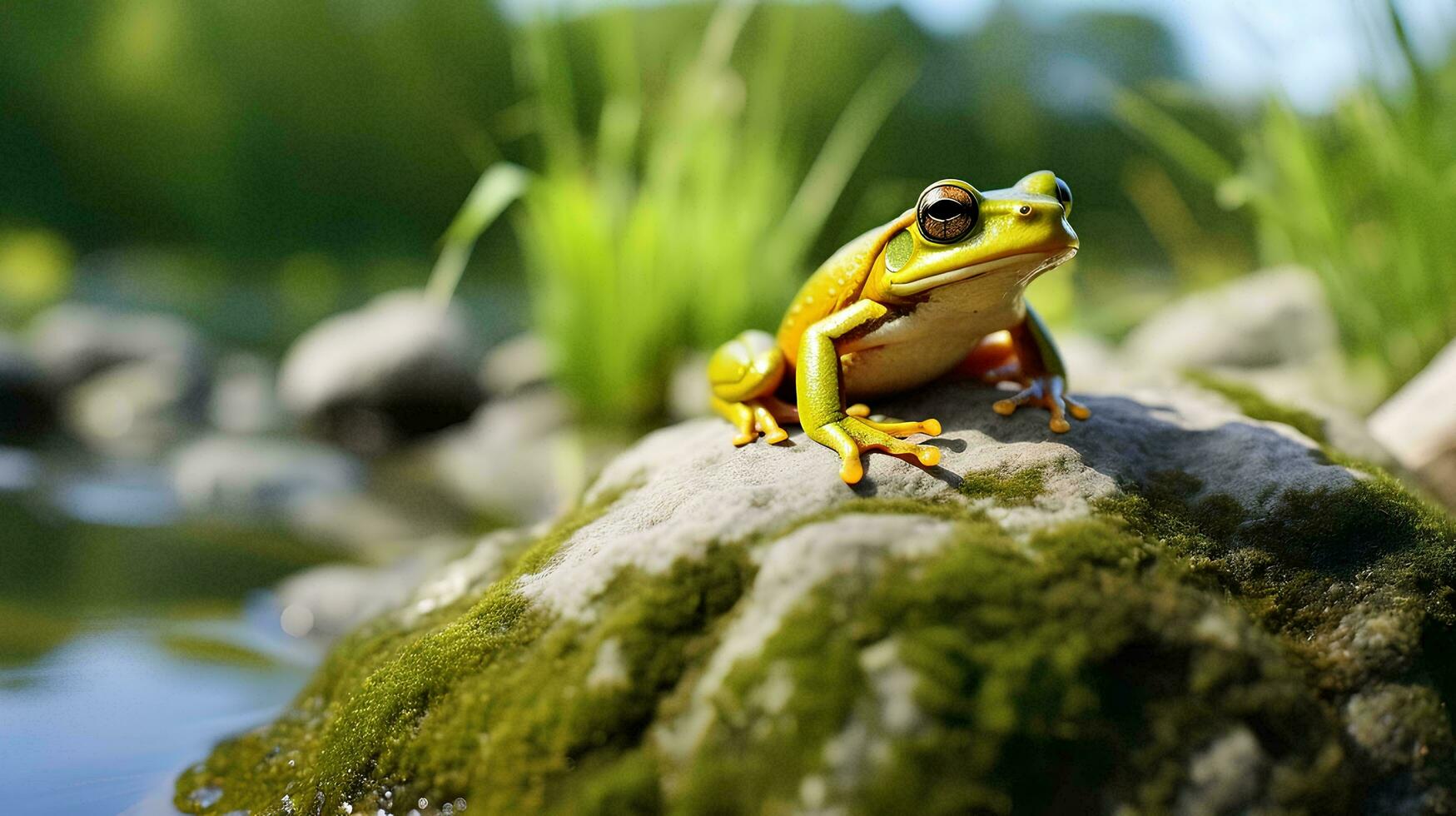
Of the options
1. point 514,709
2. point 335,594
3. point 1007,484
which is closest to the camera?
point 514,709

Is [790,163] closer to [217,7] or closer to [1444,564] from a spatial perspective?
[1444,564]

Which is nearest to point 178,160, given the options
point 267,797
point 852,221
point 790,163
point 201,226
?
point 201,226

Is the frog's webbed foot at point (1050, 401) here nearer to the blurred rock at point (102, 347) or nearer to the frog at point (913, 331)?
the frog at point (913, 331)

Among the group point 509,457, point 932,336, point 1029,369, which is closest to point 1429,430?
point 1029,369

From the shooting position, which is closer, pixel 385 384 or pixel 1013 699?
pixel 1013 699

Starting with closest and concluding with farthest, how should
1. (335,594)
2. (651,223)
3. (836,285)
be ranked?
(836,285)
(335,594)
(651,223)

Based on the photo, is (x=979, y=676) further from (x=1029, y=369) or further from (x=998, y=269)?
(x=1029, y=369)
